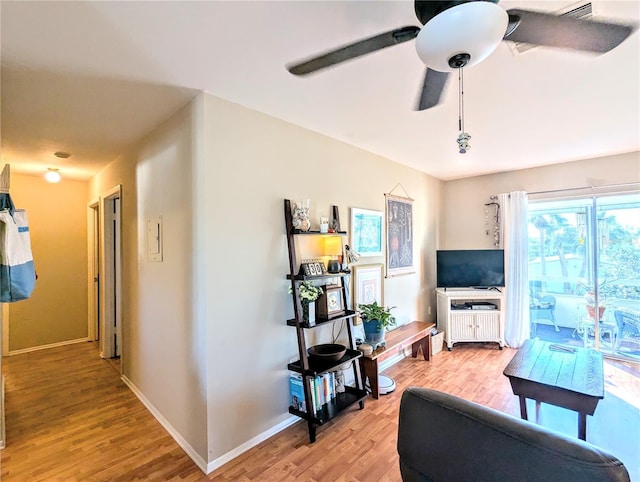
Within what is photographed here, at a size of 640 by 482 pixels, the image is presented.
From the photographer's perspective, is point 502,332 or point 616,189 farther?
point 502,332

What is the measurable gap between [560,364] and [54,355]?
5.82m

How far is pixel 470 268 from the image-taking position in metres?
4.49

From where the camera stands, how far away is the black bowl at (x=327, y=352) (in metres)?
2.54

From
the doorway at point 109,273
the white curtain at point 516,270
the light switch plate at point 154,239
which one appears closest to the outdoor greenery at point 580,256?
the white curtain at point 516,270

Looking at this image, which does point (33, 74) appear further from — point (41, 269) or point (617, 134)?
point (617, 134)

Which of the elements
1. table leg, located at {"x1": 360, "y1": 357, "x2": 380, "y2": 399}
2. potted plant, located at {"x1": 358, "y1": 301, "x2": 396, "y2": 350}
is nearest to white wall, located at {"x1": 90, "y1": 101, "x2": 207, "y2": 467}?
table leg, located at {"x1": 360, "y1": 357, "x2": 380, "y2": 399}

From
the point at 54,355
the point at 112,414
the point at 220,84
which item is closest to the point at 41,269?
the point at 54,355

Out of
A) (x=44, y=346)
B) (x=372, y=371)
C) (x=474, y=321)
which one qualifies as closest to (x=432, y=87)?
(x=372, y=371)

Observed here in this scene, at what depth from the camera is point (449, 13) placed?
96 centimetres

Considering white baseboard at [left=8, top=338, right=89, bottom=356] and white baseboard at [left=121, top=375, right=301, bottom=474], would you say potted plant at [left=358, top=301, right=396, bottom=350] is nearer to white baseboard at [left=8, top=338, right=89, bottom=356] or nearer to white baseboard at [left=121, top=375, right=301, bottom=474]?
white baseboard at [left=121, top=375, right=301, bottom=474]

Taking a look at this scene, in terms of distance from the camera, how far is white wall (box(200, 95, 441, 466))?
2125 millimetres

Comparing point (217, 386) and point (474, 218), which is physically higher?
point (474, 218)

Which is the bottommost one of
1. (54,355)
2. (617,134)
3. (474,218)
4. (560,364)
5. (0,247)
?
(54,355)

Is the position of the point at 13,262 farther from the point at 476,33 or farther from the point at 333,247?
the point at 476,33
